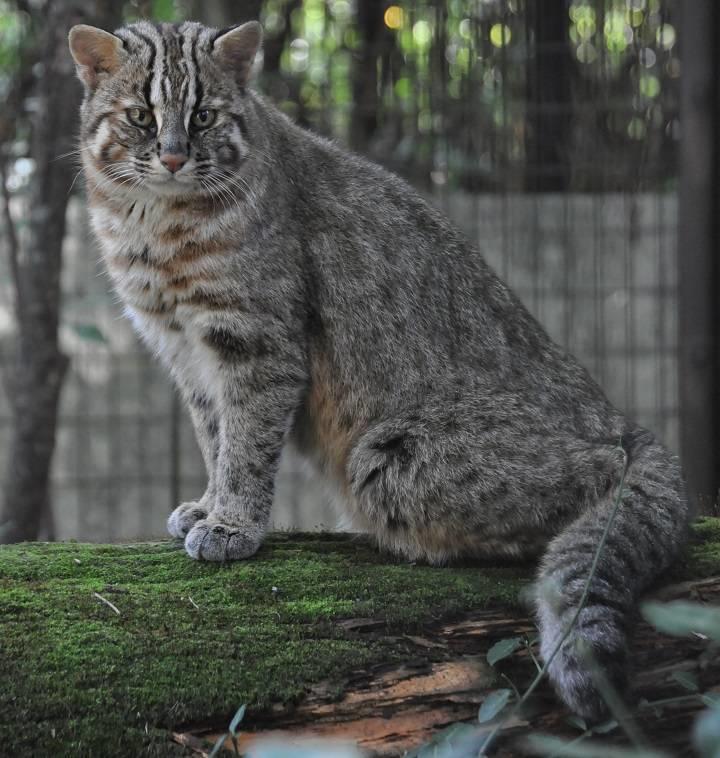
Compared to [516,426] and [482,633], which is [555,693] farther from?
[516,426]

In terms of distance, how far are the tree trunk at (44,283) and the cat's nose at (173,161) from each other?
240 centimetres

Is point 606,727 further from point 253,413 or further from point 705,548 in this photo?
point 253,413

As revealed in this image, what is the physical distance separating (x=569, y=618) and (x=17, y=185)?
6157mm

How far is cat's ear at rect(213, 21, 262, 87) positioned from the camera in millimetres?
4109

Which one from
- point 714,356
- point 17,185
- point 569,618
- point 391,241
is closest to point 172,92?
point 391,241

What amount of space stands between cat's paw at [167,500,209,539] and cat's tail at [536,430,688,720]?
59.3 inches

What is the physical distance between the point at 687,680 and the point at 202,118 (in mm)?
2577

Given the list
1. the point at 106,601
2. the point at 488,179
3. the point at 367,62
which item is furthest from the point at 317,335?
the point at 367,62

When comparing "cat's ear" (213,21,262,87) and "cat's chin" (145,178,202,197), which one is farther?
"cat's ear" (213,21,262,87)

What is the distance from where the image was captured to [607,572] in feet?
9.92

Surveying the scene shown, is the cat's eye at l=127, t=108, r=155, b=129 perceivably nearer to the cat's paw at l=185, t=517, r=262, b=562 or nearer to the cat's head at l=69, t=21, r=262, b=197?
the cat's head at l=69, t=21, r=262, b=197

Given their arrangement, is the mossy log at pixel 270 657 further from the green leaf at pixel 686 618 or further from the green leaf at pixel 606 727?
the green leaf at pixel 686 618

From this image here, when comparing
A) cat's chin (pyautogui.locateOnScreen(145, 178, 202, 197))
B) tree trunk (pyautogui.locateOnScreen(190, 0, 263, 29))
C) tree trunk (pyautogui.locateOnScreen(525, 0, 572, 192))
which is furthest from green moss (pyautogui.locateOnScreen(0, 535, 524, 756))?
tree trunk (pyautogui.locateOnScreen(190, 0, 263, 29))

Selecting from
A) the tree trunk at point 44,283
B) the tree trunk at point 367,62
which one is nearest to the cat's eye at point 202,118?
the tree trunk at point 44,283
